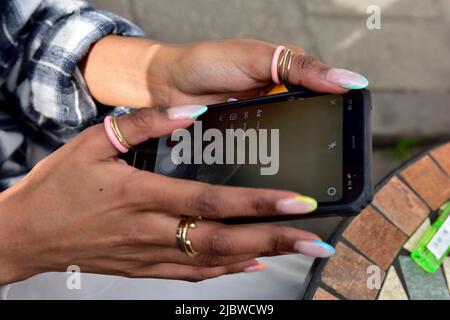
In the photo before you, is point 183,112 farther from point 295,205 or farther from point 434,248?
point 434,248

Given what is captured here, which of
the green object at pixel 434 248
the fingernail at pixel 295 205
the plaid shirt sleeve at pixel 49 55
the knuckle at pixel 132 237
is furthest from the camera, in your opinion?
the green object at pixel 434 248

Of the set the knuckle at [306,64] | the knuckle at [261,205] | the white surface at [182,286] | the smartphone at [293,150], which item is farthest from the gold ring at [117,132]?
the white surface at [182,286]

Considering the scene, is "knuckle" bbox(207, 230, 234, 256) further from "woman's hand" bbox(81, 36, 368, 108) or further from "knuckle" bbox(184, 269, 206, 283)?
"woman's hand" bbox(81, 36, 368, 108)

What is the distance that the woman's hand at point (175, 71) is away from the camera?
111 centimetres

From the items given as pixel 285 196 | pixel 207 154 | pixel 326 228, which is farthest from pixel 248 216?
pixel 326 228

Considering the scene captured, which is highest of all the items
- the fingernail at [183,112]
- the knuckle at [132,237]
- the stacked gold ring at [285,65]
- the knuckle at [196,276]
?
the stacked gold ring at [285,65]

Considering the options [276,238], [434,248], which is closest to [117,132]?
[276,238]

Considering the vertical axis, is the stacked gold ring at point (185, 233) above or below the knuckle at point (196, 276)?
above

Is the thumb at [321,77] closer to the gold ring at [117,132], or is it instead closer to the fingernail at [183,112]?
the fingernail at [183,112]

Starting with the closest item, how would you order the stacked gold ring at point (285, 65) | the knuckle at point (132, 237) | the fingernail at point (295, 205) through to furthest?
the fingernail at point (295, 205) → the knuckle at point (132, 237) → the stacked gold ring at point (285, 65)

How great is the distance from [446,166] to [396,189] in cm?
14
